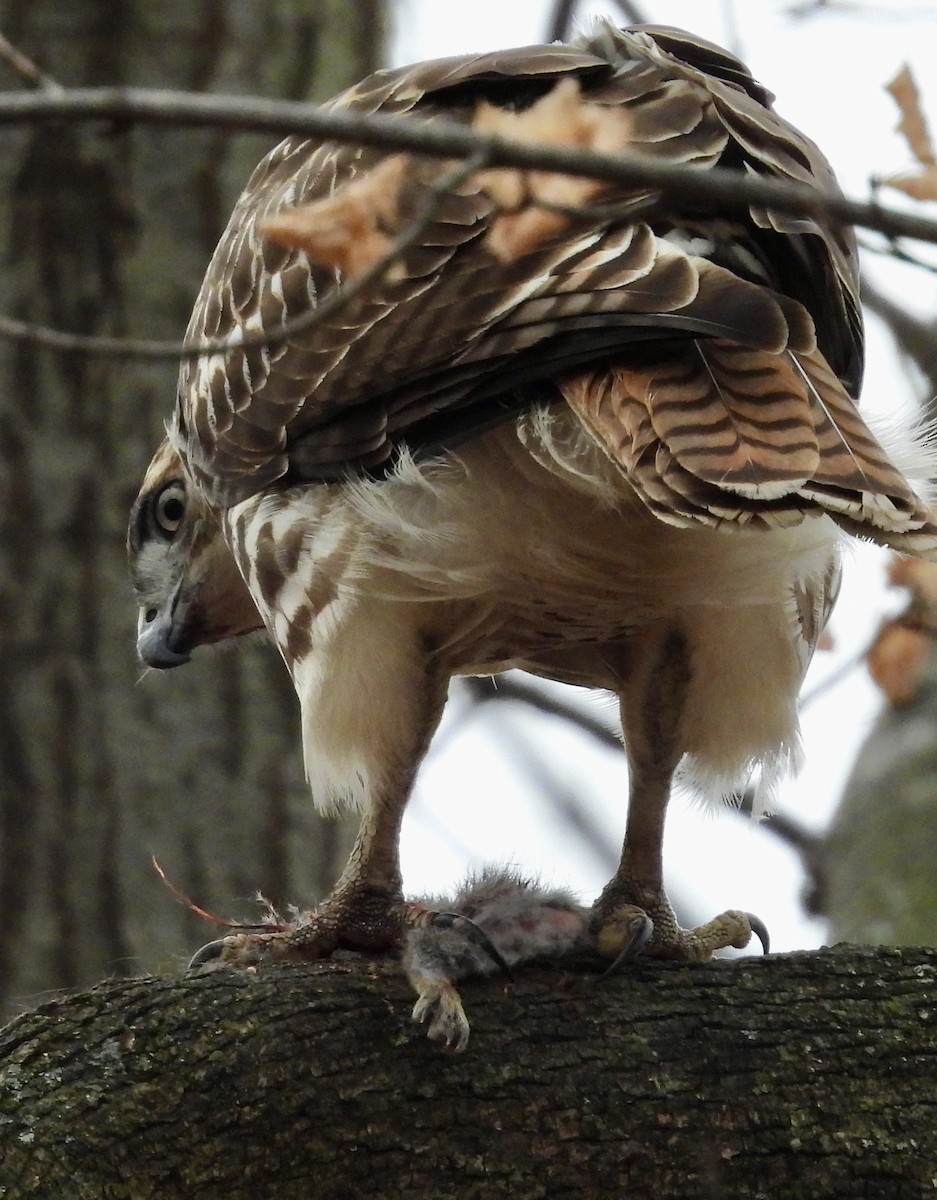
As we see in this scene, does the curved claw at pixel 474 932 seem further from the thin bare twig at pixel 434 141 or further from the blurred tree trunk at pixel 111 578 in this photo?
the thin bare twig at pixel 434 141

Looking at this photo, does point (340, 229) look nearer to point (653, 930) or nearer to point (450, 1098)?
point (450, 1098)

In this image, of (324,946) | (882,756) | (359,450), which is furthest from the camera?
(882,756)

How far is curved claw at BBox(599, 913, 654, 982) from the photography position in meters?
3.42

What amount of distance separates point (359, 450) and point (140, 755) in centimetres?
147

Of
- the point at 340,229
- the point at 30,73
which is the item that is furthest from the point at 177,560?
the point at 30,73

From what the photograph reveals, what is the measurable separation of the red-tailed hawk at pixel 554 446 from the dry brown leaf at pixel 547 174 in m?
0.01

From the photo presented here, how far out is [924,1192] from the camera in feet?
9.70

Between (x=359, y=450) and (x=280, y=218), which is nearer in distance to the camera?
(x=280, y=218)

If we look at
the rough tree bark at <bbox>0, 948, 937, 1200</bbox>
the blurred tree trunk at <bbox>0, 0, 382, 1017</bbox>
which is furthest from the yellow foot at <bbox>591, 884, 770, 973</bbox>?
the blurred tree trunk at <bbox>0, 0, 382, 1017</bbox>

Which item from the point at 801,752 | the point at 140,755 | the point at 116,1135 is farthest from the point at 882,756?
the point at 116,1135

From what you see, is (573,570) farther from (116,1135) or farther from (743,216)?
(116,1135)

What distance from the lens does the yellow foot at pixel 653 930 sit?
3.55m

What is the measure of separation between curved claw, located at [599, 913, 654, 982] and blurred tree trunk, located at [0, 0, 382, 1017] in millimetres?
1335

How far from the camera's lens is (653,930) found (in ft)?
12.3
